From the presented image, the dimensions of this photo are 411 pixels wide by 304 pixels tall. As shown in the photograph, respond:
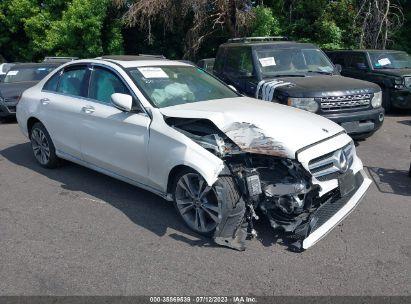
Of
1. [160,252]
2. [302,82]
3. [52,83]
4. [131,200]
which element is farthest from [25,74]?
[160,252]

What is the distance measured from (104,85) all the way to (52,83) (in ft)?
4.49

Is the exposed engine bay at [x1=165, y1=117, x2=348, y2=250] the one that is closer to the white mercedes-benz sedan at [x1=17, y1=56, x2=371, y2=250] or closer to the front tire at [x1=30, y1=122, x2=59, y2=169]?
the white mercedes-benz sedan at [x1=17, y1=56, x2=371, y2=250]

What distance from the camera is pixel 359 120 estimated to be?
691cm

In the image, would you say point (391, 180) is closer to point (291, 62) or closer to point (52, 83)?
point (291, 62)

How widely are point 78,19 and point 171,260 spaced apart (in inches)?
607

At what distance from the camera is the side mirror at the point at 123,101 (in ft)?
14.9

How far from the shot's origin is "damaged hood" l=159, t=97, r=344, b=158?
12.6 feet

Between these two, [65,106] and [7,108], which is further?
[7,108]

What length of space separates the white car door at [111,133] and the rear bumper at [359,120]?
132 inches

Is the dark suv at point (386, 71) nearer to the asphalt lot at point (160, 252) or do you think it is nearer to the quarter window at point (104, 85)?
the asphalt lot at point (160, 252)

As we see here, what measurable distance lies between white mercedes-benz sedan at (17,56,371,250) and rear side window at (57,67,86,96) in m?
0.13

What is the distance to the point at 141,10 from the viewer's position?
1548 centimetres

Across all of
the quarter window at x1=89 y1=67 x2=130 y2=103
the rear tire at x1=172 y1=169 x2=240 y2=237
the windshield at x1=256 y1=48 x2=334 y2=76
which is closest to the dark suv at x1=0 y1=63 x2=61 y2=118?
the quarter window at x1=89 y1=67 x2=130 y2=103

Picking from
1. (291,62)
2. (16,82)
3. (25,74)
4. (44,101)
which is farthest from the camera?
(25,74)
